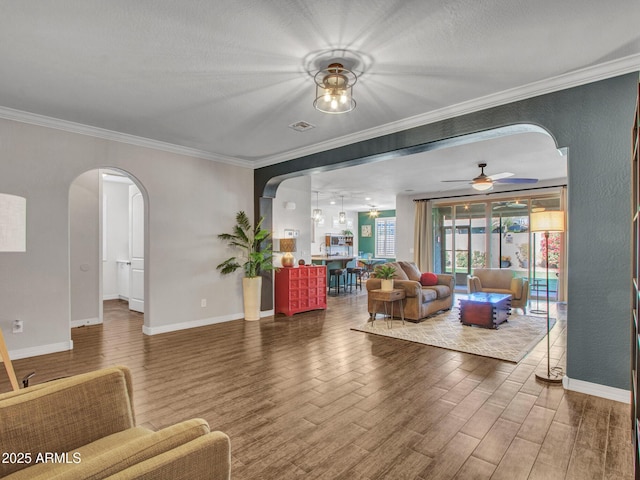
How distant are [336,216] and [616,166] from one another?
36.6ft

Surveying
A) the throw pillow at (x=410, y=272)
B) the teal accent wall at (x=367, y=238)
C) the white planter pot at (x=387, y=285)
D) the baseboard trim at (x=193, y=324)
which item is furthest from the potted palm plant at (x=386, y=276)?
the teal accent wall at (x=367, y=238)

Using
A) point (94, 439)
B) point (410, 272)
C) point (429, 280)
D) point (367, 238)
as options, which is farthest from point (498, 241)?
point (94, 439)

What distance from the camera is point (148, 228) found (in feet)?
16.6

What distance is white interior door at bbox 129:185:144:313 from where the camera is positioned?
6.62 m

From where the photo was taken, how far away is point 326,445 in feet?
7.38

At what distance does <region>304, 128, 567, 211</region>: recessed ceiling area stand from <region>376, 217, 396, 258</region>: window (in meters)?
3.96

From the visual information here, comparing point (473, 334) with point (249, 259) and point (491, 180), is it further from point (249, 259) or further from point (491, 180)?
point (249, 259)

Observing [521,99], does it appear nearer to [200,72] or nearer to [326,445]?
[200,72]

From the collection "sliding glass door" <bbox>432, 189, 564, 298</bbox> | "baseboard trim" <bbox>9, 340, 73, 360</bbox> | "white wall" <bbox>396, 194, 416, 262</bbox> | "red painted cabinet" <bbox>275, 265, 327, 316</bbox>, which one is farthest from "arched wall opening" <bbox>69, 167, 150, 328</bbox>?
"sliding glass door" <bbox>432, 189, 564, 298</bbox>

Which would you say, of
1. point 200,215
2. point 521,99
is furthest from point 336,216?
point 521,99

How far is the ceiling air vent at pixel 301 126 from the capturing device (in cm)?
427

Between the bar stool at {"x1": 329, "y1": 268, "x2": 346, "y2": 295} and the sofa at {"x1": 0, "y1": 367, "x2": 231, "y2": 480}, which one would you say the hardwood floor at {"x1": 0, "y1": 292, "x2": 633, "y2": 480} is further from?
the bar stool at {"x1": 329, "y1": 268, "x2": 346, "y2": 295}

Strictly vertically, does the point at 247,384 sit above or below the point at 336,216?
below

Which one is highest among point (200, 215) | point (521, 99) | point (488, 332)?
point (521, 99)
